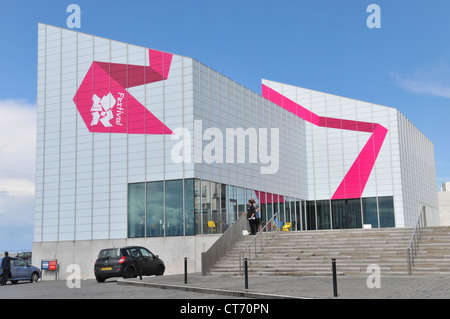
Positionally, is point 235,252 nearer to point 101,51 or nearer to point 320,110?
point 101,51

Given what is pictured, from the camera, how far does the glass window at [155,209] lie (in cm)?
3059

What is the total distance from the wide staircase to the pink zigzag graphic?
70.4 feet

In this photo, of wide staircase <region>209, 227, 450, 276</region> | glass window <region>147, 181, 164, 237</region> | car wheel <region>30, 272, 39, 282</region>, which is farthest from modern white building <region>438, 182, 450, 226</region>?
car wheel <region>30, 272, 39, 282</region>

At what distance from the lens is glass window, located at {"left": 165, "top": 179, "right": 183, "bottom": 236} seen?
29984mm

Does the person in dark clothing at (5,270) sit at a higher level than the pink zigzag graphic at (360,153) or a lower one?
lower

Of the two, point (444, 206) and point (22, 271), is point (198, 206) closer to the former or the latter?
point (22, 271)

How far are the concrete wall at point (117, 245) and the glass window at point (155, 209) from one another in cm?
53

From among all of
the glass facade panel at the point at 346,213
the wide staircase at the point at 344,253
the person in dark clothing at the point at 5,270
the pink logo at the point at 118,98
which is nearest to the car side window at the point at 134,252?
the wide staircase at the point at 344,253

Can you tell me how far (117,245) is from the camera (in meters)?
31.4

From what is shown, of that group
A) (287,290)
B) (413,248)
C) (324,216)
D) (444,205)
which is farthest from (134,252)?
(444,205)

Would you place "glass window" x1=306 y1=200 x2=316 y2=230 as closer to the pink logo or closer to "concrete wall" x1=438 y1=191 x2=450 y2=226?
the pink logo

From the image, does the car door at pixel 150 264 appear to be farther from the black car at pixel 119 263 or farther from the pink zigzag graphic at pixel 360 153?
the pink zigzag graphic at pixel 360 153

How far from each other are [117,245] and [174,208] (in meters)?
4.20

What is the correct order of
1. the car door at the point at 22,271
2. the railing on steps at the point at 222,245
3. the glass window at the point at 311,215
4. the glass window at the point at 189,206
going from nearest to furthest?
the railing on steps at the point at 222,245 < the car door at the point at 22,271 < the glass window at the point at 189,206 < the glass window at the point at 311,215
